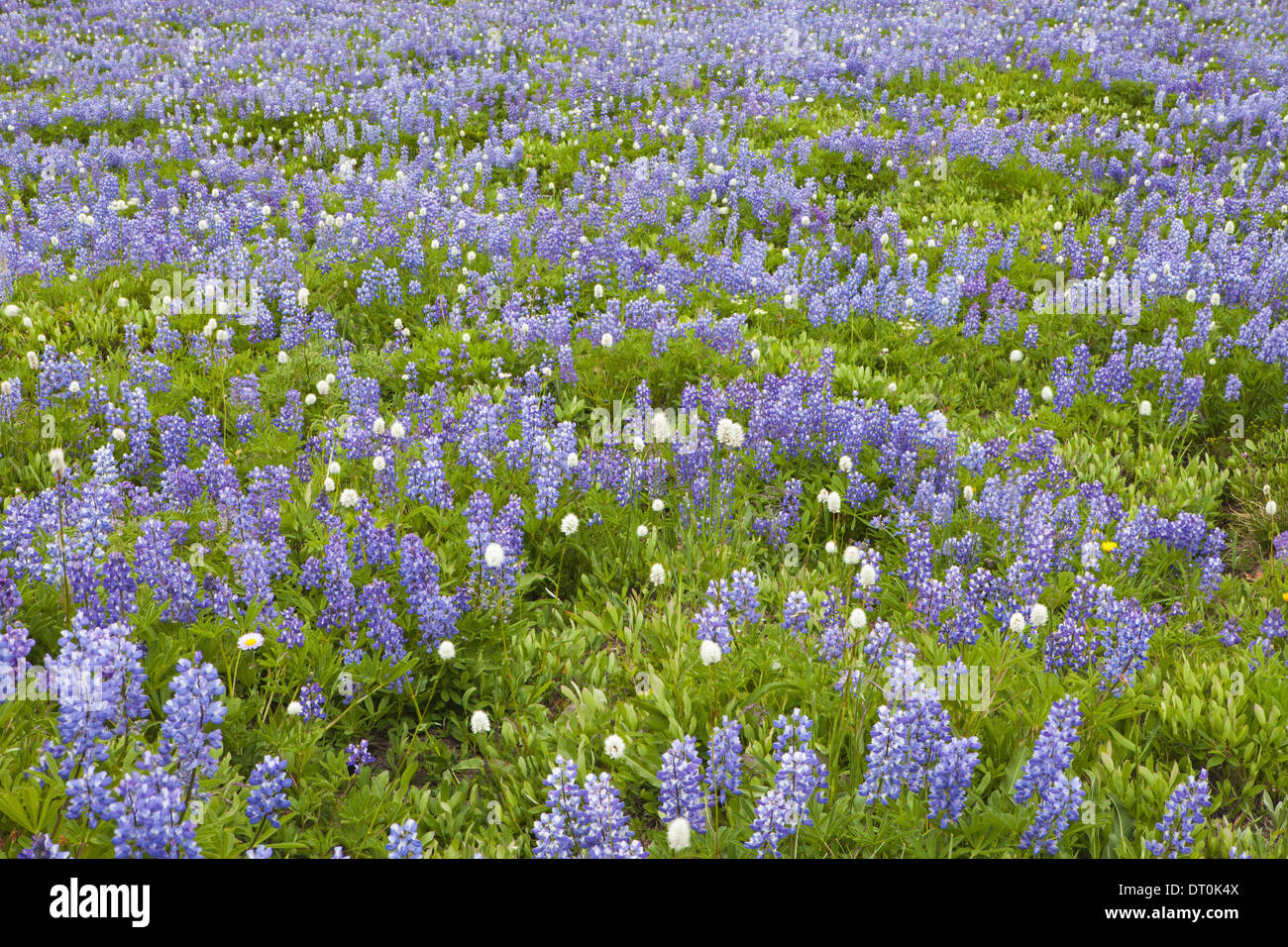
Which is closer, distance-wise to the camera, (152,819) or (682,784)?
(152,819)

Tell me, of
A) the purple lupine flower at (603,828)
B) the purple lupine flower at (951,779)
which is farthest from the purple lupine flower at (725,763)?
the purple lupine flower at (951,779)

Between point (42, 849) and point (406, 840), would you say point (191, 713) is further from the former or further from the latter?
point (406, 840)

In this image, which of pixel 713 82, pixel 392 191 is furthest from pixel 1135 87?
pixel 392 191

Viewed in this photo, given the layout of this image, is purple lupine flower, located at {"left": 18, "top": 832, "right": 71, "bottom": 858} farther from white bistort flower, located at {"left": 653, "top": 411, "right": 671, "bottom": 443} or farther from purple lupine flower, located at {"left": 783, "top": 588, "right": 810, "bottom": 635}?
white bistort flower, located at {"left": 653, "top": 411, "right": 671, "bottom": 443}

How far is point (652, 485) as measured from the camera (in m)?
5.55

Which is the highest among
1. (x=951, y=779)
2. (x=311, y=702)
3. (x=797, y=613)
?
(x=951, y=779)

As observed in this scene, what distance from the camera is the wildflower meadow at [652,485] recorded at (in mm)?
3256

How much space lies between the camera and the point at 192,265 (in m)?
8.30

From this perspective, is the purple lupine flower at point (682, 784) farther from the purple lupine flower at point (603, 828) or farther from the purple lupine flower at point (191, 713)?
the purple lupine flower at point (191, 713)

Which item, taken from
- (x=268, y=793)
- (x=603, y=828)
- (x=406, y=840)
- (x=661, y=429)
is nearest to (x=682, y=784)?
(x=603, y=828)

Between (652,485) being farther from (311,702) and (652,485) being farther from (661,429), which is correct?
(311,702)

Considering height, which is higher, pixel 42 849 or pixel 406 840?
pixel 42 849

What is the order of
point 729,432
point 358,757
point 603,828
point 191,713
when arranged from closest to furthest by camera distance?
point 191,713, point 603,828, point 358,757, point 729,432

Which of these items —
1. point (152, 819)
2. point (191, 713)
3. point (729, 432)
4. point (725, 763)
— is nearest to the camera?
point (152, 819)
